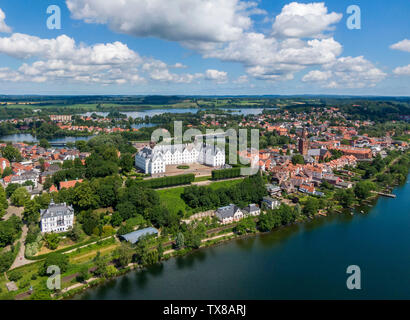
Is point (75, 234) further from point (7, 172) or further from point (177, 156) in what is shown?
point (177, 156)

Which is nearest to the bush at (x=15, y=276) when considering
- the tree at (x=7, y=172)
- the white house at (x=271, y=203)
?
the white house at (x=271, y=203)

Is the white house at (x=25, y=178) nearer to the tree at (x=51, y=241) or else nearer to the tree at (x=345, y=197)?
the tree at (x=51, y=241)

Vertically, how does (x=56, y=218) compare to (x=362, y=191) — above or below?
above

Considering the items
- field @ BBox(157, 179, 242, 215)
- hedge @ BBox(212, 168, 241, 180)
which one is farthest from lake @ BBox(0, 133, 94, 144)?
field @ BBox(157, 179, 242, 215)

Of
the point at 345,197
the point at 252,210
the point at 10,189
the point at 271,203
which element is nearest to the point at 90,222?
the point at 10,189

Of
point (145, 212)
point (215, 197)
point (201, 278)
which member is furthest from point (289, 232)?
point (145, 212)

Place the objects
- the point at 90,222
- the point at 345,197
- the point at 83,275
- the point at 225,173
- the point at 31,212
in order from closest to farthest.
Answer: the point at 83,275 → the point at 90,222 → the point at 31,212 → the point at 345,197 → the point at 225,173
